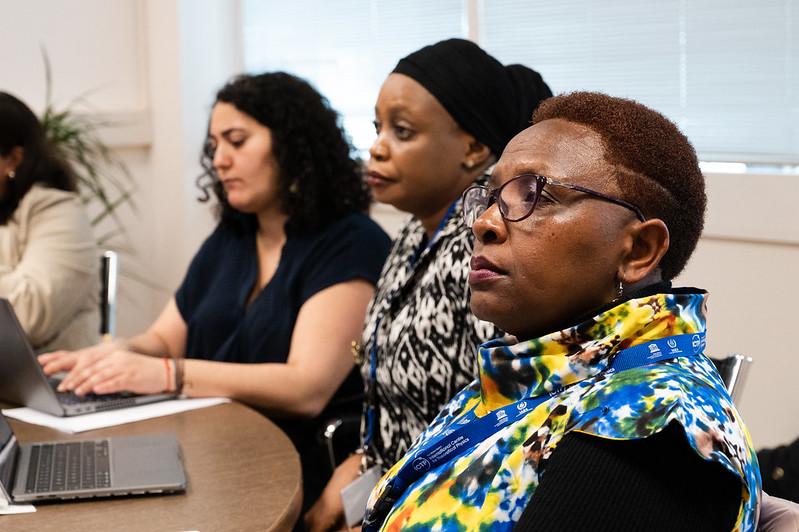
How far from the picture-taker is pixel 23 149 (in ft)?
9.43

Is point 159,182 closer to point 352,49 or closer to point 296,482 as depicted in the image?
point 352,49

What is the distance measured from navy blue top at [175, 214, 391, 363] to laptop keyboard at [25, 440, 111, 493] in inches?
28.3

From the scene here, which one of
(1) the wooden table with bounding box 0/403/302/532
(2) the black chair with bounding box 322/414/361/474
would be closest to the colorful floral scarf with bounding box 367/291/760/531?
(1) the wooden table with bounding box 0/403/302/532

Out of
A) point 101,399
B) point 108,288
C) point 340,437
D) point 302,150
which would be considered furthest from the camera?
point 108,288

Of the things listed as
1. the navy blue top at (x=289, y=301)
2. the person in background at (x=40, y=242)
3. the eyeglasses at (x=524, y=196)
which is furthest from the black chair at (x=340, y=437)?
the eyeglasses at (x=524, y=196)

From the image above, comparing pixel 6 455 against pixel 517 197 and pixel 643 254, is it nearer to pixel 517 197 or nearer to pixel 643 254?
pixel 517 197

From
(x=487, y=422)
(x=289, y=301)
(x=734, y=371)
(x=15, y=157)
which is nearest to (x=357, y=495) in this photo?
(x=289, y=301)

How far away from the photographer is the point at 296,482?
5.05 ft

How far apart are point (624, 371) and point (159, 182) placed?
3.41 meters

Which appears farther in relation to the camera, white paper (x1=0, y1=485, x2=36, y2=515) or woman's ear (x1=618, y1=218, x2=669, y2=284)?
white paper (x1=0, y1=485, x2=36, y2=515)

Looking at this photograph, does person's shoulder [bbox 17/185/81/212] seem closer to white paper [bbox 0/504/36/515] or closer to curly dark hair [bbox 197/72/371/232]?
curly dark hair [bbox 197/72/371/232]

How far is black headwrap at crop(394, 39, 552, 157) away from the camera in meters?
1.92

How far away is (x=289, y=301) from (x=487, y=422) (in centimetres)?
132

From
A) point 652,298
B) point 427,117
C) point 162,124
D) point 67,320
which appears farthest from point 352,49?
point 652,298
